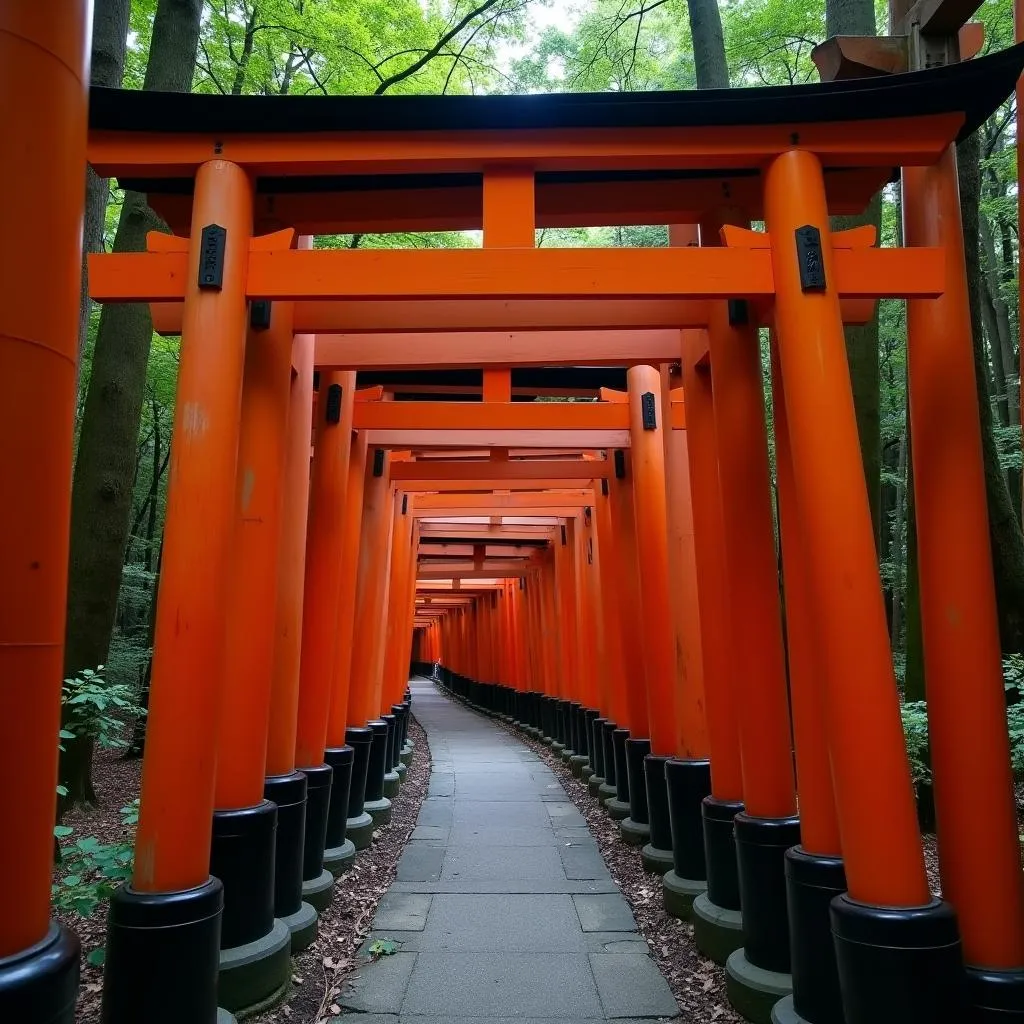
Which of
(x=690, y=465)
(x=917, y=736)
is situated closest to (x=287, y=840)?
(x=690, y=465)

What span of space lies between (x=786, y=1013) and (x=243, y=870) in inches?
96.4

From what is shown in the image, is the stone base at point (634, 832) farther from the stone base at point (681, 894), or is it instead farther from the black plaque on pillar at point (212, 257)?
the black plaque on pillar at point (212, 257)

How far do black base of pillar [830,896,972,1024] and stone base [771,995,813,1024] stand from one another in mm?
468

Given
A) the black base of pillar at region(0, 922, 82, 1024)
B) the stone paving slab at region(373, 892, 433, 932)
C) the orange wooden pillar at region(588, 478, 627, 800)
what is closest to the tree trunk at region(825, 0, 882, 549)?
the orange wooden pillar at region(588, 478, 627, 800)

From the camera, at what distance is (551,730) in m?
14.4

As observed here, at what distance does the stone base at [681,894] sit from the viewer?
4969 mm

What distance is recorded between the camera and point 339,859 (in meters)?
5.89

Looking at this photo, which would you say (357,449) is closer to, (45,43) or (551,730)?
(45,43)

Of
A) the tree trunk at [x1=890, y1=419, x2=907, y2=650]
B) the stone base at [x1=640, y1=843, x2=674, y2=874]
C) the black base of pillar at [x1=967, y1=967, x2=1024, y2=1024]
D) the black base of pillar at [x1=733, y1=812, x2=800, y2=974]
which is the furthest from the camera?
the tree trunk at [x1=890, y1=419, x2=907, y2=650]

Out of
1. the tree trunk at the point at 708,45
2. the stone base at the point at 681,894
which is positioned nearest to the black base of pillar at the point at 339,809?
the stone base at the point at 681,894

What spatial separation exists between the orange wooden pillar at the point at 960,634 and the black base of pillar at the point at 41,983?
9.70 ft

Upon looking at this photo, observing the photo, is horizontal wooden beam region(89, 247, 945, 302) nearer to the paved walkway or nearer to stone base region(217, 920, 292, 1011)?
stone base region(217, 920, 292, 1011)

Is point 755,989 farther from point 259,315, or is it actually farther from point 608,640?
point 608,640

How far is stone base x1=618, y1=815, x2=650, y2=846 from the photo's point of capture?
691 centimetres
